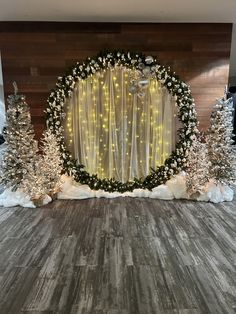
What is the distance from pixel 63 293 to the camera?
248 cm

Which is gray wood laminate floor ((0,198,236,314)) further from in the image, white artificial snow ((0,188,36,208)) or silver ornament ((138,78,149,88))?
silver ornament ((138,78,149,88))

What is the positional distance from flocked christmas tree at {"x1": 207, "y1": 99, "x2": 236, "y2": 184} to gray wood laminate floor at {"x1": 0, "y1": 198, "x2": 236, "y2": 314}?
22.5 inches

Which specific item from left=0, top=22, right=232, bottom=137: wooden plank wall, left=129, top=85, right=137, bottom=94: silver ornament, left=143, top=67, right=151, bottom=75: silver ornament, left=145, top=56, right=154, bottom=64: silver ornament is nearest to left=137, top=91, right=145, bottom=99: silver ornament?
left=129, top=85, right=137, bottom=94: silver ornament

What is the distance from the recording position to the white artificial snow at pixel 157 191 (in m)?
4.87

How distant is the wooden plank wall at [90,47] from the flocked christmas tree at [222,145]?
74cm

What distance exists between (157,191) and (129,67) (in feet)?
7.37

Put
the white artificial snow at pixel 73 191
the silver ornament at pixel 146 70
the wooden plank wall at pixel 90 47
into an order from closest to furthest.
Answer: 1. the silver ornament at pixel 146 70
2. the wooden plank wall at pixel 90 47
3. the white artificial snow at pixel 73 191

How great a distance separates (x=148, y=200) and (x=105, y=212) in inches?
36.1

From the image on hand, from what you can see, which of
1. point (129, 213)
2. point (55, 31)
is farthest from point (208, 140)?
point (55, 31)

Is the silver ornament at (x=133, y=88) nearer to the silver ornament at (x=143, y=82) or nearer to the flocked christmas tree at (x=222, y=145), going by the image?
the silver ornament at (x=143, y=82)

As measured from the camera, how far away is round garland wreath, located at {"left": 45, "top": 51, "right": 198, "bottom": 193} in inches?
187

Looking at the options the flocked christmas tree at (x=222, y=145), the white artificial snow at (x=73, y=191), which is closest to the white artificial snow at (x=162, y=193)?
the flocked christmas tree at (x=222, y=145)

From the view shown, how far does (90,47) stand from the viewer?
4918mm

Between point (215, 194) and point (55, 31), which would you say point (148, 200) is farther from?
point (55, 31)
